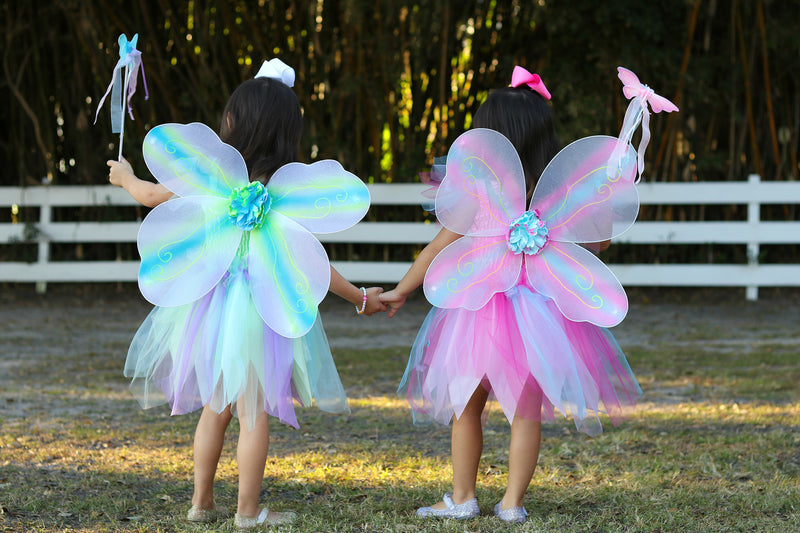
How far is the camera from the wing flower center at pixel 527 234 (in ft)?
7.77

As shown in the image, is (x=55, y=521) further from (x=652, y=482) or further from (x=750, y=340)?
(x=750, y=340)

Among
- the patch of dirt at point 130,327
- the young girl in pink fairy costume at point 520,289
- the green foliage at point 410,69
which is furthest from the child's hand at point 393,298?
the green foliage at point 410,69

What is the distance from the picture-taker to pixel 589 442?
3188 mm

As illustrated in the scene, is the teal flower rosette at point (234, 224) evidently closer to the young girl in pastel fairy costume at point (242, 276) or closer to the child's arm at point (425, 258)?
the young girl in pastel fairy costume at point (242, 276)

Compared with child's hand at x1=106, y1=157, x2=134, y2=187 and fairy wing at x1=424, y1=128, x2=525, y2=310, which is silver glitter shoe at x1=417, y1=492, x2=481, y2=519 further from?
child's hand at x1=106, y1=157, x2=134, y2=187

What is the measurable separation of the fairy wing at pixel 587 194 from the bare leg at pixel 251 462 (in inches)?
35.5

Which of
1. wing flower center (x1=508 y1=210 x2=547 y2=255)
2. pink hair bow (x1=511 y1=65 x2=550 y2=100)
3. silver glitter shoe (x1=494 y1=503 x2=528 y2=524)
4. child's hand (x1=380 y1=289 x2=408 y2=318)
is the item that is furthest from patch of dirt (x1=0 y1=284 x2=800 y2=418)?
pink hair bow (x1=511 y1=65 x2=550 y2=100)

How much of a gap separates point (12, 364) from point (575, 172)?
3.41 m

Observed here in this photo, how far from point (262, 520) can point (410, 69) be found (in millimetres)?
5783

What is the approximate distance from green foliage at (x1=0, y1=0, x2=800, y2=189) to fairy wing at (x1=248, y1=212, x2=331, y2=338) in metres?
4.97

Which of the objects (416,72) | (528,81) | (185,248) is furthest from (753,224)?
(185,248)

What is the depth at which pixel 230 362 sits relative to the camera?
2.24 meters

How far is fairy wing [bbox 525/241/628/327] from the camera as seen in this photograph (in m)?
2.34

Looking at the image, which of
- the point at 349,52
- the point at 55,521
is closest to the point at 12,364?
the point at 55,521
